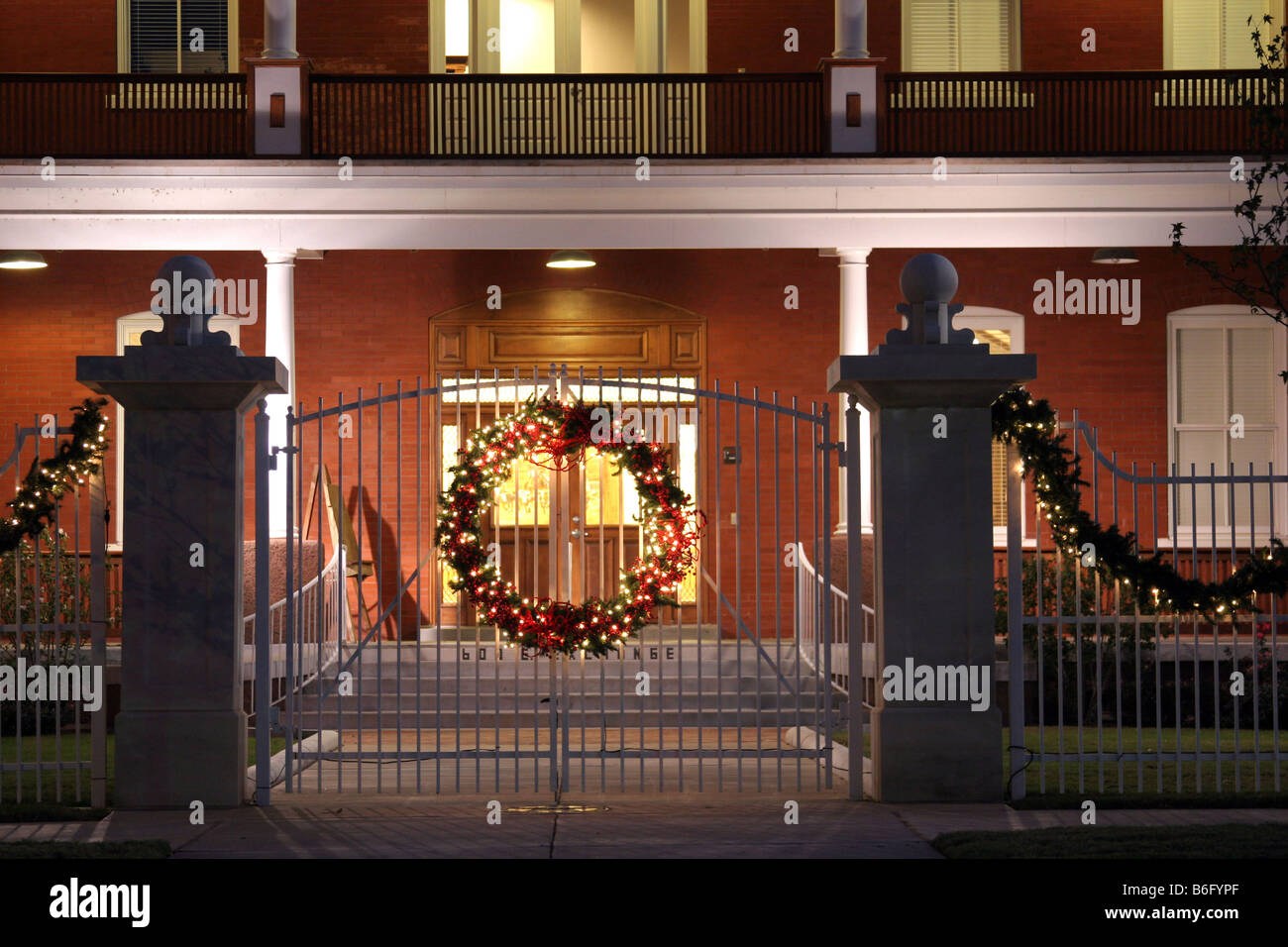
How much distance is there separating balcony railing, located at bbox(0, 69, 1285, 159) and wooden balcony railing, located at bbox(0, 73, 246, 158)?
0.02 metres

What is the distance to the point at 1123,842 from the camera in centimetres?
729

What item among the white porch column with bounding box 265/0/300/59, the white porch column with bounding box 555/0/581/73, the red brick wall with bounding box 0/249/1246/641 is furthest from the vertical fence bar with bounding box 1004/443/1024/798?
the white porch column with bounding box 555/0/581/73

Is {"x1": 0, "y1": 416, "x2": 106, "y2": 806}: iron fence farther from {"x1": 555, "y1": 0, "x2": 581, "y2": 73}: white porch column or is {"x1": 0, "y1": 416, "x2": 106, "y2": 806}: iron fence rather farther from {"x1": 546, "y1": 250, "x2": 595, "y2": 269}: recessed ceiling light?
{"x1": 555, "y1": 0, "x2": 581, "y2": 73}: white porch column

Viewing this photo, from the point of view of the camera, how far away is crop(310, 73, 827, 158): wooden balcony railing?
15508 mm

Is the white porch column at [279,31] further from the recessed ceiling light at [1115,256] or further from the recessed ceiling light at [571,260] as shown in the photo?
the recessed ceiling light at [1115,256]

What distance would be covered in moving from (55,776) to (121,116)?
8747 mm

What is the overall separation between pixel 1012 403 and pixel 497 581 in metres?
2.96

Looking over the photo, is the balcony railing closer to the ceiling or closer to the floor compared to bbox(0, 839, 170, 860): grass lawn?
closer to the ceiling

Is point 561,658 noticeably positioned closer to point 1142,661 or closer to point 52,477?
point 52,477

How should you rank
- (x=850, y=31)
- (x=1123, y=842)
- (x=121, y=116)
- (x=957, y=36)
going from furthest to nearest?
(x=957, y=36)
(x=121, y=116)
(x=850, y=31)
(x=1123, y=842)

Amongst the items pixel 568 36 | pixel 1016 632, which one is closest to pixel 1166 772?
pixel 1016 632

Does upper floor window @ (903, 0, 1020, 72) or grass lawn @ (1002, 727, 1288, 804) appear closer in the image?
grass lawn @ (1002, 727, 1288, 804)
